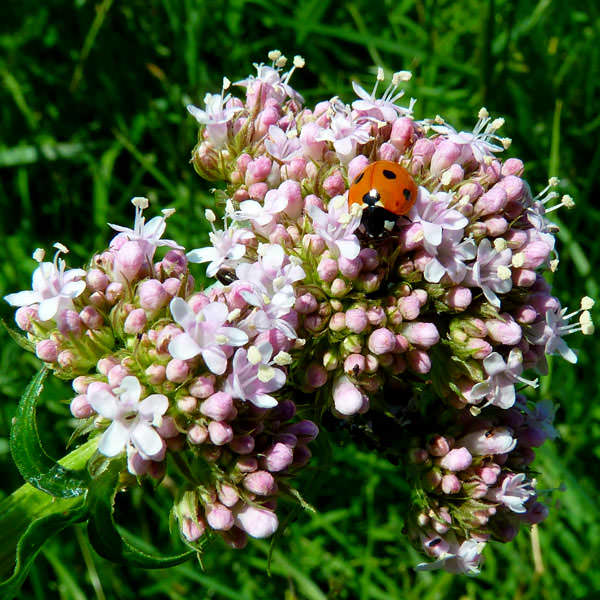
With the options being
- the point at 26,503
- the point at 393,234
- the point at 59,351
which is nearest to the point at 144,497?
the point at 26,503

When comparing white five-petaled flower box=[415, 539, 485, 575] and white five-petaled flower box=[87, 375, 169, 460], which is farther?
white five-petaled flower box=[415, 539, 485, 575]

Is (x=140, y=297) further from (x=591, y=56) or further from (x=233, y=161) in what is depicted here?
(x=591, y=56)

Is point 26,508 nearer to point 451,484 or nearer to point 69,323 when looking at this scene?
point 69,323

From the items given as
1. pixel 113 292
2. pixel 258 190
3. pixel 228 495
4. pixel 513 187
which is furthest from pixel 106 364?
pixel 513 187

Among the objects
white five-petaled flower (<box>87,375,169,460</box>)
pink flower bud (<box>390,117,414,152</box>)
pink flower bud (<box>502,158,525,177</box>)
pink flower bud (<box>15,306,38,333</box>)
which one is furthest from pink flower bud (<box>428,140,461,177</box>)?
pink flower bud (<box>15,306,38,333</box>)

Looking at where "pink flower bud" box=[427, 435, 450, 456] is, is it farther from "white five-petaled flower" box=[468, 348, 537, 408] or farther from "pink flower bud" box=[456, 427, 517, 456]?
"white five-petaled flower" box=[468, 348, 537, 408]

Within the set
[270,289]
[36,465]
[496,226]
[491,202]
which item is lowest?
[36,465]

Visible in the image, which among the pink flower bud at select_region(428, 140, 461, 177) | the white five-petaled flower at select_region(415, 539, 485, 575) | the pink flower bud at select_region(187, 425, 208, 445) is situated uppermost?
the pink flower bud at select_region(428, 140, 461, 177)
